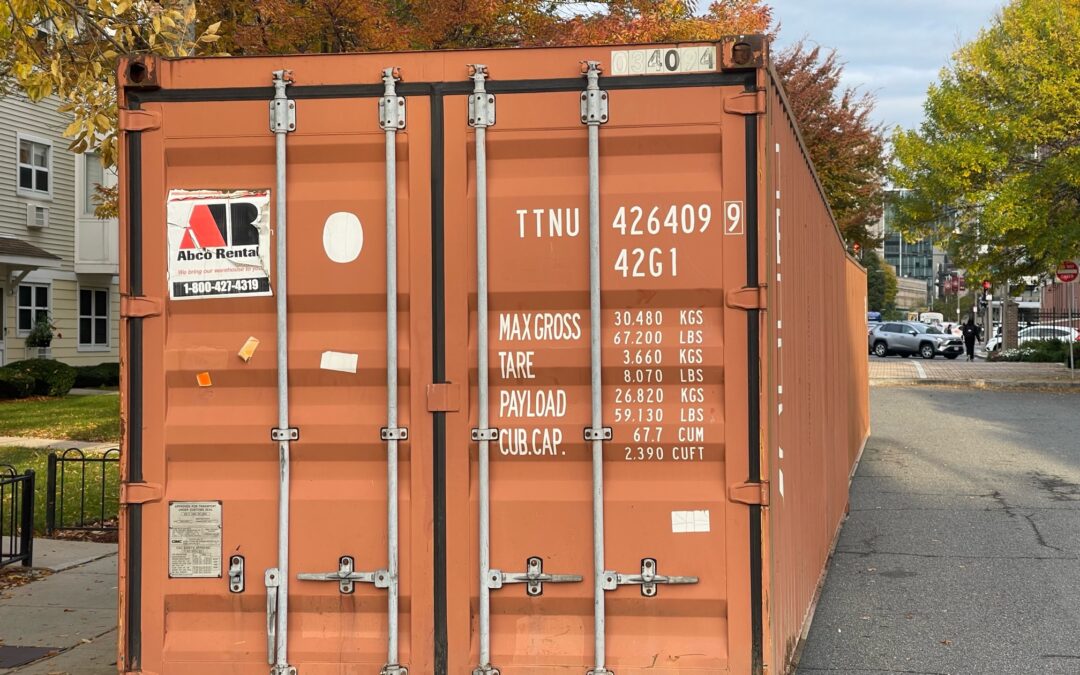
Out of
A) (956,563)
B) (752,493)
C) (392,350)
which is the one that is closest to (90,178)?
(956,563)


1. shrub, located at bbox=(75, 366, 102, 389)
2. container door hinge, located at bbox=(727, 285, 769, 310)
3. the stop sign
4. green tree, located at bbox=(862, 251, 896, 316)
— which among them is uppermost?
green tree, located at bbox=(862, 251, 896, 316)

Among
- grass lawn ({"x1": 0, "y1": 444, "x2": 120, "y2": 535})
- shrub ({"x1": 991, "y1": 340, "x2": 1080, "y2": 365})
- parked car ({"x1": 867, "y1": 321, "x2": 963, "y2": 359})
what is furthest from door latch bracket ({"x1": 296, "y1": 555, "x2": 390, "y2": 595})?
parked car ({"x1": 867, "y1": 321, "x2": 963, "y2": 359})

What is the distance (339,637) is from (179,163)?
2.01m

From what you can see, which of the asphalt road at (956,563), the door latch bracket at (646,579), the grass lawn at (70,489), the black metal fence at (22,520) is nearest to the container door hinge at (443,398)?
the door latch bracket at (646,579)

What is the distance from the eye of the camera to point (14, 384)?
72.3 feet

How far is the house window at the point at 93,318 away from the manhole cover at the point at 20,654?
23418 mm

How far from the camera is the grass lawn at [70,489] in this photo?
1067 cm

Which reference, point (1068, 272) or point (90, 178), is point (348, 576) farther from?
point (1068, 272)

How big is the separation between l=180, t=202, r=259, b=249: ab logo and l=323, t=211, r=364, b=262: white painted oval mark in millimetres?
292

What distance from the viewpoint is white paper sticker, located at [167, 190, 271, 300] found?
435 centimetres

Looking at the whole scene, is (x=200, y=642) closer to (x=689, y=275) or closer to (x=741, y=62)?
(x=689, y=275)

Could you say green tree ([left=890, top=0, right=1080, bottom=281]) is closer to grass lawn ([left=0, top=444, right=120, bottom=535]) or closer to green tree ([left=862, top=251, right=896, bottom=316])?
grass lawn ([left=0, top=444, right=120, bottom=535])

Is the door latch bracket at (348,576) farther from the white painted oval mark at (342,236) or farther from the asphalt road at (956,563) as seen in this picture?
the asphalt road at (956,563)

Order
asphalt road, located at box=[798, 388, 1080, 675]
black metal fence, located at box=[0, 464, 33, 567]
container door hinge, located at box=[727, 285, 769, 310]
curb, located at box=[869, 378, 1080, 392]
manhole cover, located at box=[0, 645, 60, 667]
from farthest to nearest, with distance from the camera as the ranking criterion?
curb, located at box=[869, 378, 1080, 392], black metal fence, located at box=[0, 464, 33, 567], asphalt road, located at box=[798, 388, 1080, 675], manhole cover, located at box=[0, 645, 60, 667], container door hinge, located at box=[727, 285, 769, 310]
